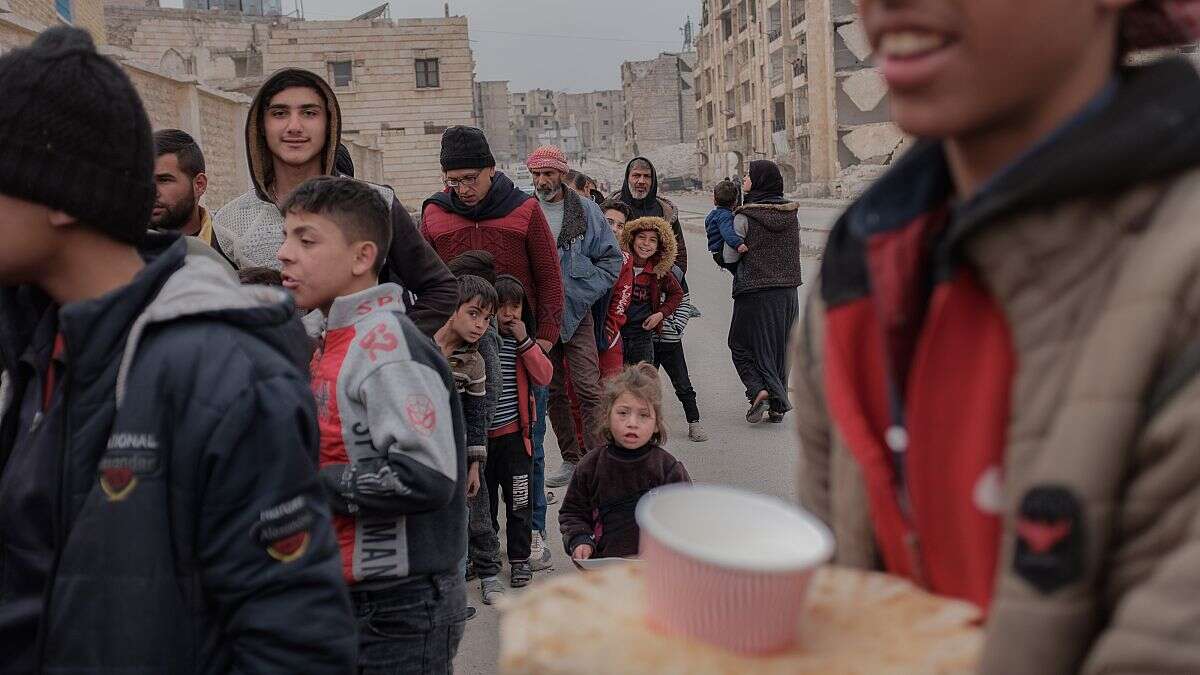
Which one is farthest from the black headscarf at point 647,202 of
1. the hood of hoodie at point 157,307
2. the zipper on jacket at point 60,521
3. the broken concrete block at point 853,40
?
the broken concrete block at point 853,40

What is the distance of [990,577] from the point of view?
4.17 feet

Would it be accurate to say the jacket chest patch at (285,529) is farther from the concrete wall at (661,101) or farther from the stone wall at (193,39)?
the concrete wall at (661,101)

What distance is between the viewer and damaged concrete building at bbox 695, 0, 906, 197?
56.9 meters

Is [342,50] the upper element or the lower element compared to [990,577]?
upper

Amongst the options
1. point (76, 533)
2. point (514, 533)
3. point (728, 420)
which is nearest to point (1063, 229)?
point (76, 533)

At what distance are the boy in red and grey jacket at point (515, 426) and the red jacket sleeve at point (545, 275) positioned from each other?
25cm

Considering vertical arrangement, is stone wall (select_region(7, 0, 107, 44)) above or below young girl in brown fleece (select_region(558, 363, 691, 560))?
above

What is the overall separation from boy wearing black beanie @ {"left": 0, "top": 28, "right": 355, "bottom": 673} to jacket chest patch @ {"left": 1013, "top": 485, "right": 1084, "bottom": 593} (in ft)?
4.49

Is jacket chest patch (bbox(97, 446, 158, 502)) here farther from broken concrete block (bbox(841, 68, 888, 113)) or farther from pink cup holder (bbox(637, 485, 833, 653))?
broken concrete block (bbox(841, 68, 888, 113))

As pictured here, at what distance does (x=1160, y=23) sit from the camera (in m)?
1.23

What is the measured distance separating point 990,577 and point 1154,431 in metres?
0.30

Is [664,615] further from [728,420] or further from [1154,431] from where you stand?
[728,420]

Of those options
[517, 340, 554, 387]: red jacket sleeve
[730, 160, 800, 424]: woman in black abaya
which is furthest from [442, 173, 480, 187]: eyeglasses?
[730, 160, 800, 424]: woman in black abaya

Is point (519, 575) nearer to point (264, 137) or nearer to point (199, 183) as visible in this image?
point (199, 183)
